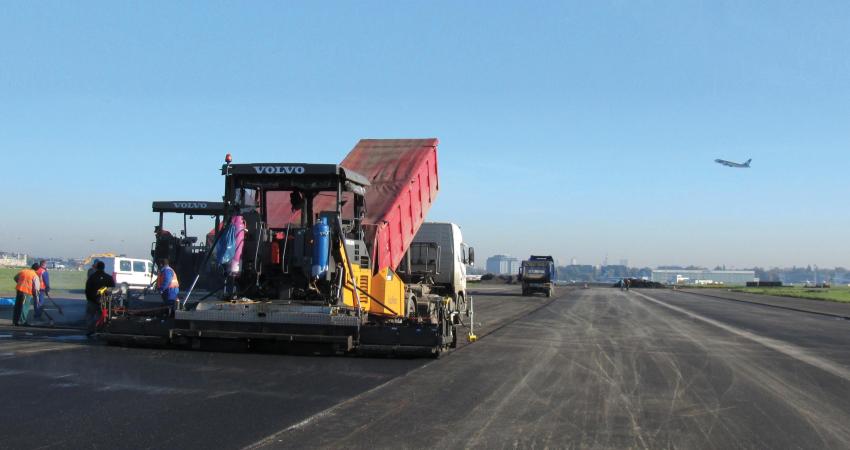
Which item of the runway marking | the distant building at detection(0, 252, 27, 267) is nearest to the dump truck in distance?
the runway marking

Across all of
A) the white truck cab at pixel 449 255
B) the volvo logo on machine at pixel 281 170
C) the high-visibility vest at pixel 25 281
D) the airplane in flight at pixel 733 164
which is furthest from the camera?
the airplane in flight at pixel 733 164

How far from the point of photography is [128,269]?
99.4 ft

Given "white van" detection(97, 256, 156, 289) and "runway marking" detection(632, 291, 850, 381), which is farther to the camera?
"white van" detection(97, 256, 156, 289)

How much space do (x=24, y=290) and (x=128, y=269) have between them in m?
15.2

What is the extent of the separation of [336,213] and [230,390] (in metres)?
3.80

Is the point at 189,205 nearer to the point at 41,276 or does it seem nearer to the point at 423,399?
the point at 41,276

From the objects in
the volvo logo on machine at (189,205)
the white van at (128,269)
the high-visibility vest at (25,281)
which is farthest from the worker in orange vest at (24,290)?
the white van at (128,269)

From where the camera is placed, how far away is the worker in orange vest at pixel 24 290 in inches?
613

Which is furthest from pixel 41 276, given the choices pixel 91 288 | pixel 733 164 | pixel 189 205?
pixel 733 164

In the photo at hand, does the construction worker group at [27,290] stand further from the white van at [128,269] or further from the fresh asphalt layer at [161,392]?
the white van at [128,269]

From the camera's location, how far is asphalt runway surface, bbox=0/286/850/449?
20.6 feet

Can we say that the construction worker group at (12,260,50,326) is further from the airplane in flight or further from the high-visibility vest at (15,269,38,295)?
the airplane in flight

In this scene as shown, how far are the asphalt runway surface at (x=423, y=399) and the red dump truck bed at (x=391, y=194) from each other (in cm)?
232

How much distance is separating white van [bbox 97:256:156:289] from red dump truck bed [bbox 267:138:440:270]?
16953mm
